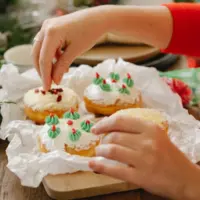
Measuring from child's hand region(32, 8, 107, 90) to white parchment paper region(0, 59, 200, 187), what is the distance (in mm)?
132

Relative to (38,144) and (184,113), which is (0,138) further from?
(184,113)

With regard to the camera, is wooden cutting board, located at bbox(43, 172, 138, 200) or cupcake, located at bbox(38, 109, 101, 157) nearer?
wooden cutting board, located at bbox(43, 172, 138, 200)

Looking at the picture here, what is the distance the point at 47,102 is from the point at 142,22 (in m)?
0.30

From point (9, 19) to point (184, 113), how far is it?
0.83 metres

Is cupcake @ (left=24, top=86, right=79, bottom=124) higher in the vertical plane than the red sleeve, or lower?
lower

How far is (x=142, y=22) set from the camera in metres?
1.05

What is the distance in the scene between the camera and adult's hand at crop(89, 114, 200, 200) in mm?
632

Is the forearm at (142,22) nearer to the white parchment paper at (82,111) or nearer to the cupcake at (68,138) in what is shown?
the white parchment paper at (82,111)

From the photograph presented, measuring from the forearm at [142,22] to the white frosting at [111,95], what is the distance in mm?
138

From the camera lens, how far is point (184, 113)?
108 cm

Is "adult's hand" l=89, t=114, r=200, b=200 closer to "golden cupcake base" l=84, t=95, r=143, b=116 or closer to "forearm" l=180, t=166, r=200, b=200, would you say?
"forearm" l=180, t=166, r=200, b=200

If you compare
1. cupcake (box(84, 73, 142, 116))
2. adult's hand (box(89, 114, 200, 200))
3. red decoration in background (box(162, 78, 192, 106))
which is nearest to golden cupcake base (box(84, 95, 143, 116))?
cupcake (box(84, 73, 142, 116))

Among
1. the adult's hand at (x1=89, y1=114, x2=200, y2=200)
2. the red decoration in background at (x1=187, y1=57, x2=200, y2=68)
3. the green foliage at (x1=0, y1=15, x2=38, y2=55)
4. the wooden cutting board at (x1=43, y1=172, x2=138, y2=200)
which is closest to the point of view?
the adult's hand at (x1=89, y1=114, x2=200, y2=200)

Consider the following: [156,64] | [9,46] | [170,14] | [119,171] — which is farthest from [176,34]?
[9,46]
